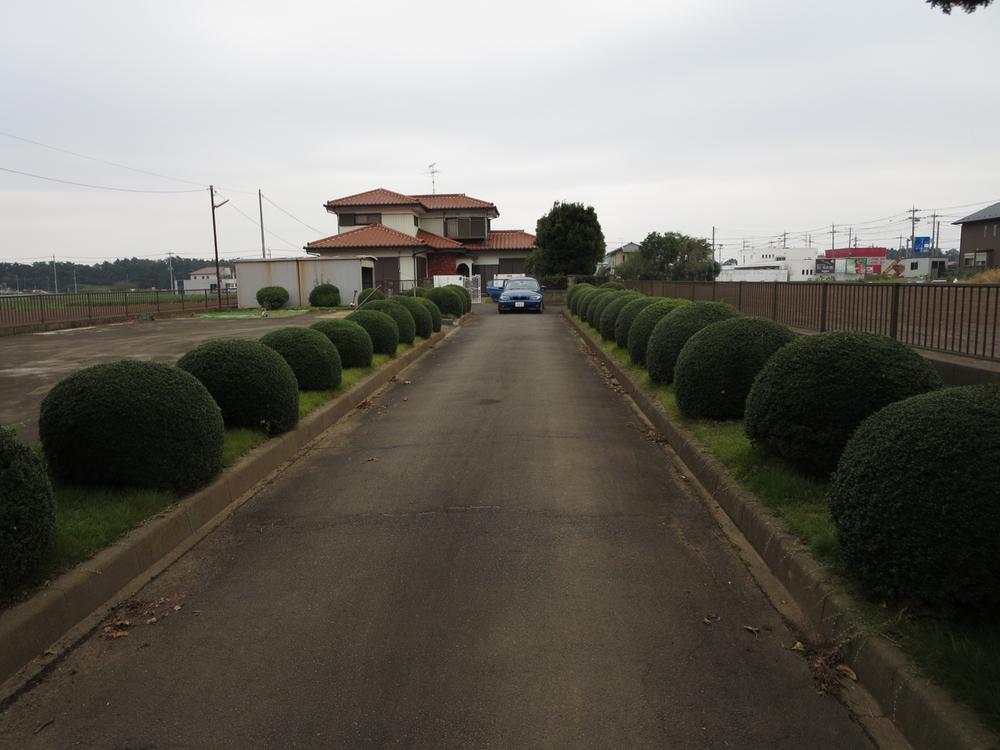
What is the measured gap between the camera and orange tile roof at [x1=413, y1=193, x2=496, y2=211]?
5772 centimetres

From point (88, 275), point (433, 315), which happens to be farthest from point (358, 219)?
point (88, 275)

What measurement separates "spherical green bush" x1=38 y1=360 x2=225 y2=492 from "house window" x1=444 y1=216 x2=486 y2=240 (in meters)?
53.1

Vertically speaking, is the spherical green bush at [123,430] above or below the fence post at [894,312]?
below

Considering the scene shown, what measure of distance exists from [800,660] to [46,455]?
524 centimetres

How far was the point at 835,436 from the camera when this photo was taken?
5.53 metres

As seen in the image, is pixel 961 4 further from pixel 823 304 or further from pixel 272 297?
pixel 272 297

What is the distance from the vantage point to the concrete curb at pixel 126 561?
3791mm

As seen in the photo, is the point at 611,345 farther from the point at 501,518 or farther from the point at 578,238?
the point at 578,238

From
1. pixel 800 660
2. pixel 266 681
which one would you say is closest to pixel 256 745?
pixel 266 681

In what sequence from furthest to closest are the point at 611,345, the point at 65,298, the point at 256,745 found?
the point at 65,298
the point at 611,345
the point at 256,745

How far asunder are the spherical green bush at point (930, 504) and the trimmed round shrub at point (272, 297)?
116 feet

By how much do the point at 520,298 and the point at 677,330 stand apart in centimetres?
2614

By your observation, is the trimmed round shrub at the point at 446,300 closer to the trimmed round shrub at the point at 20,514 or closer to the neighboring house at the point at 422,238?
the neighboring house at the point at 422,238

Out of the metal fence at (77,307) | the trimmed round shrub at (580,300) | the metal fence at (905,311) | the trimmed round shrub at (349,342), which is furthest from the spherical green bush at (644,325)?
the metal fence at (77,307)
